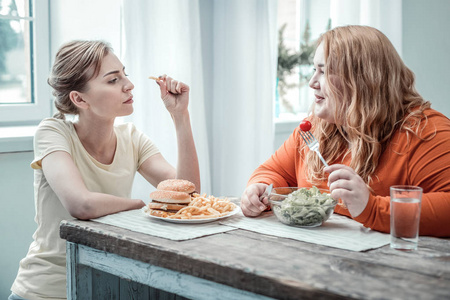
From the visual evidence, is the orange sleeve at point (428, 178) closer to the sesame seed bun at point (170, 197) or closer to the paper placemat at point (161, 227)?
the paper placemat at point (161, 227)

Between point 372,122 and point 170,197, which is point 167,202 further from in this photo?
point 372,122

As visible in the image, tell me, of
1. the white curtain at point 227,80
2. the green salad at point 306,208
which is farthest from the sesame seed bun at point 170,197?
the white curtain at point 227,80

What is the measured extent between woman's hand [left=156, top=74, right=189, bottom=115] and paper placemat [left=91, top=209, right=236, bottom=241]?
57 centimetres

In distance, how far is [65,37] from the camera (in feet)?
8.23

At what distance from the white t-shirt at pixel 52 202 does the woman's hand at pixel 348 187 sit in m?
0.86

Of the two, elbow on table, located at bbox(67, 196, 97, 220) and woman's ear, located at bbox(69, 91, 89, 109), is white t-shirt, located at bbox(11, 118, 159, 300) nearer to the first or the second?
woman's ear, located at bbox(69, 91, 89, 109)

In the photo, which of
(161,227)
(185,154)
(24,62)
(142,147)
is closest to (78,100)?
(142,147)

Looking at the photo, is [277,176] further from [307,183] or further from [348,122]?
[348,122]

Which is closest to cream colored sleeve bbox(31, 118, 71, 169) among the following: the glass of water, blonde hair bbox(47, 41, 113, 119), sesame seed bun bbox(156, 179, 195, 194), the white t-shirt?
the white t-shirt

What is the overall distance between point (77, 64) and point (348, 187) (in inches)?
40.7

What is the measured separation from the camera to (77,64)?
1.81 metres

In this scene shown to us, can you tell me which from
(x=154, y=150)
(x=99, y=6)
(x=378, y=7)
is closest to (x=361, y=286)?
(x=154, y=150)

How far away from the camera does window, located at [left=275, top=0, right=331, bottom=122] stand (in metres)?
4.09

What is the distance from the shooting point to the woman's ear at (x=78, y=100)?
183 centimetres
